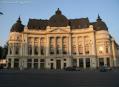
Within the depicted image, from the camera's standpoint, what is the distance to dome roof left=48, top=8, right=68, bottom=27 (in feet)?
276

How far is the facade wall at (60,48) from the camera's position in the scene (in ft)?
262

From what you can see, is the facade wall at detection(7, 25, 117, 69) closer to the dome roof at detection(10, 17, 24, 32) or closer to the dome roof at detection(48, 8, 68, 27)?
the dome roof at detection(10, 17, 24, 32)

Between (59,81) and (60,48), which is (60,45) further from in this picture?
(59,81)

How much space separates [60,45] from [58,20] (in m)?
10.5

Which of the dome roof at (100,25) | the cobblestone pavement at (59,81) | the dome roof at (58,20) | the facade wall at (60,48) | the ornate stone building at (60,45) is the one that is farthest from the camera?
the dome roof at (58,20)

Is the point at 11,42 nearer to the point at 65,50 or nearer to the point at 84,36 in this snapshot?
the point at 65,50

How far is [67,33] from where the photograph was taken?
8281 cm

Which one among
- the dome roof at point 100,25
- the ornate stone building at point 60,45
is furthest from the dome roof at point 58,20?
the dome roof at point 100,25

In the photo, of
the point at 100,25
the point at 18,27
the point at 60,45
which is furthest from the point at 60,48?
the point at 18,27

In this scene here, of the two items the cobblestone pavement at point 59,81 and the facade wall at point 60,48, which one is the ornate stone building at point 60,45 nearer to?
the facade wall at point 60,48

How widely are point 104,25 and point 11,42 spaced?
124 ft

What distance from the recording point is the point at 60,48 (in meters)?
81.9

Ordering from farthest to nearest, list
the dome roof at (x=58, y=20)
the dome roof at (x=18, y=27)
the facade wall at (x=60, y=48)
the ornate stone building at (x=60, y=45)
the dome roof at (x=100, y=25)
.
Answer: the dome roof at (x=18, y=27)
the dome roof at (x=58, y=20)
the dome roof at (x=100, y=25)
the ornate stone building at (x=60, y=45)
the facade wall at (x=60, y=48)

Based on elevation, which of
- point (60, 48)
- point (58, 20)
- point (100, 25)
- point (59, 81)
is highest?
point (58, 20)
